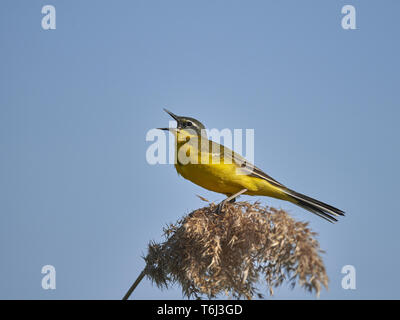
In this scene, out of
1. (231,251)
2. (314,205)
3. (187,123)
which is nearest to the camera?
(231,251)

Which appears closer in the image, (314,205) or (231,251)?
(231,251)

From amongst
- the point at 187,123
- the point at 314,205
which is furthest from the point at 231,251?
the point at 187,123

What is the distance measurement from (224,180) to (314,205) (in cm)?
151

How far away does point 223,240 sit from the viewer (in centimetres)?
502

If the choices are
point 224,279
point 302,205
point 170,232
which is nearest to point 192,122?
point 302,205

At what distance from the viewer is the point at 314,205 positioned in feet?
23.3

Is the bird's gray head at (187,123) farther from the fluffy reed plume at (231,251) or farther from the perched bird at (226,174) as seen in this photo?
the fluffy reed plume at (231,251)

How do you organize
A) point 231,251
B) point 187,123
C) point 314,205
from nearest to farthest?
point 231,251 → point 314,205 → point 187,123

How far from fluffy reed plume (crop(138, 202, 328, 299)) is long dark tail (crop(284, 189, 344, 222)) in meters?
2.13

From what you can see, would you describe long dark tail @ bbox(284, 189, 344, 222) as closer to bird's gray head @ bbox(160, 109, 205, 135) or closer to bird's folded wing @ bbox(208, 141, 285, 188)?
bird's folded wing @ bbox(208, 141, 285, 188)

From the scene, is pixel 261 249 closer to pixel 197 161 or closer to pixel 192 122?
pixel 197 161

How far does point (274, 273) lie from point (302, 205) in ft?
10.8

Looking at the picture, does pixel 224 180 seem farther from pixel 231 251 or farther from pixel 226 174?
pixel 231 251

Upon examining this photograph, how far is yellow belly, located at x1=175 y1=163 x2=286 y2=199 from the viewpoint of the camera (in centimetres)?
761
